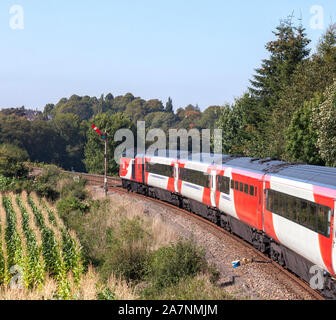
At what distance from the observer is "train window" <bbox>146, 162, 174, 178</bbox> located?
30.1 metres

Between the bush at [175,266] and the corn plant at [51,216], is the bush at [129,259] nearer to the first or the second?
the bush at [175,266]

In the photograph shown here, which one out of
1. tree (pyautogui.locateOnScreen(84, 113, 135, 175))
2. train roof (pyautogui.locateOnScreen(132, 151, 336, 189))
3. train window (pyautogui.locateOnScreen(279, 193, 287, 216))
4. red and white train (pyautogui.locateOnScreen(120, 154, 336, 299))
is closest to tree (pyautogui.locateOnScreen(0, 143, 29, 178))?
red and white train (pyautogui.locateOnScreen(120, 154, 336, 299))

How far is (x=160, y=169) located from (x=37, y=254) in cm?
1342

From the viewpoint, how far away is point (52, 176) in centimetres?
4847

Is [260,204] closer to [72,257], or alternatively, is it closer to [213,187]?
[213,187]

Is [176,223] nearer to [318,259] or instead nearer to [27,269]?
[27,269]

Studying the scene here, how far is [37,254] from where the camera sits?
1998cm

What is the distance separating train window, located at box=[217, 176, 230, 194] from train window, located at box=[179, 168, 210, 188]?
1.48 m

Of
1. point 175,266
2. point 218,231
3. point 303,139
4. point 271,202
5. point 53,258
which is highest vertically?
point 303,139

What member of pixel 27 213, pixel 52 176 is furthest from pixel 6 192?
pixel 27 213

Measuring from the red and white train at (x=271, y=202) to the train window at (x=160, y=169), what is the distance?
0.56 feet

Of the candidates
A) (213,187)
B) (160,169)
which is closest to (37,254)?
(213,187)

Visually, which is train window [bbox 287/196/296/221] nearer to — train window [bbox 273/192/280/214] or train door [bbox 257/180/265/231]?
train window [bbox 273/192/280/214]

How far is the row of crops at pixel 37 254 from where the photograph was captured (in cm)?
1684
